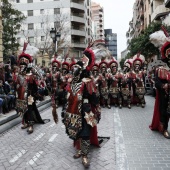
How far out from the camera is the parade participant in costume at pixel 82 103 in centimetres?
559

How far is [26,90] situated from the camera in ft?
27.3

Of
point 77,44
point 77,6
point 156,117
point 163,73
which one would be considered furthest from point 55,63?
point 77,6

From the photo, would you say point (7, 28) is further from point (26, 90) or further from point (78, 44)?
point (78, 44)

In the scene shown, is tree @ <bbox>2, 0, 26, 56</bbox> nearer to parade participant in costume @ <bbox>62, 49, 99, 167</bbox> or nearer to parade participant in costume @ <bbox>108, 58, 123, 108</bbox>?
parade participant in costume @ <bbox>108, 58, 123, 108</bbox>

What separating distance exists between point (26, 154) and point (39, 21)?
46.0 m

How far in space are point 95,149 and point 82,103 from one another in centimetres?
140

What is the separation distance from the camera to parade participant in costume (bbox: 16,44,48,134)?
813cm

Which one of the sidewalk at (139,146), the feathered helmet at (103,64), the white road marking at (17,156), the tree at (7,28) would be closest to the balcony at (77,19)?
the tree at (7,28)

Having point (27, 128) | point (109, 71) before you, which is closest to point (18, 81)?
point (27, 128)

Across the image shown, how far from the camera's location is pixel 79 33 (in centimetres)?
5088

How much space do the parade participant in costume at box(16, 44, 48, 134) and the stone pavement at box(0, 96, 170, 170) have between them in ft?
1.80

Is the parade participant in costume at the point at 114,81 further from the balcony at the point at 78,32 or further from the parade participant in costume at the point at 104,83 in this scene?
the balcony at the point at 78,32

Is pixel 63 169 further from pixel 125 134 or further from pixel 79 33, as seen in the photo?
pixel 79 33

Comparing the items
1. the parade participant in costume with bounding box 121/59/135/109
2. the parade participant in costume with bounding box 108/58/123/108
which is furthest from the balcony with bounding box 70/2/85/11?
the parade participant in costume with bounding box 121/59/135/109
